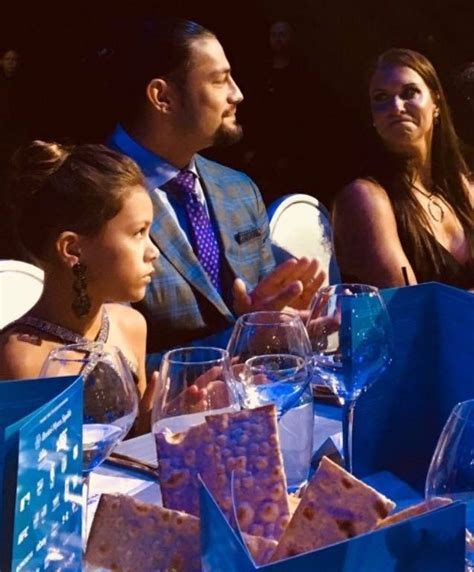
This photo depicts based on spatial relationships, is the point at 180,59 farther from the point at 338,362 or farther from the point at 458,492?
the point at 458,492

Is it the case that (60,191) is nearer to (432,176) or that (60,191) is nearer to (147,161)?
(147,161)

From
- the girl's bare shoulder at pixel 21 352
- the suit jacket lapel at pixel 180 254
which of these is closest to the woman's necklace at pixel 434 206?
the suit jacket lapel at pixel 180 254

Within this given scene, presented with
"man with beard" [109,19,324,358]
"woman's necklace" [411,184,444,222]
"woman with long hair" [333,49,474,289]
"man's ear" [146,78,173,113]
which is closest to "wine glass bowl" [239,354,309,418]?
"man with beard" [109,19,324,358]

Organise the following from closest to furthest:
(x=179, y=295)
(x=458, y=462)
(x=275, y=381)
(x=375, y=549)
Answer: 1. (x=375, y=549)
2. (x=458, y=462)
3. (x=275, y=381)
4. (x=179, y=295)

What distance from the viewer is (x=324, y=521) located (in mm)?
604

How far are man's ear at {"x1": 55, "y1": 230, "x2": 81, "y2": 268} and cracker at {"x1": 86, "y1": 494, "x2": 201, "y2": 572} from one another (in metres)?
1.12

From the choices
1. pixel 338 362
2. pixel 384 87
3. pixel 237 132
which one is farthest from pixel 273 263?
pixel 338 362

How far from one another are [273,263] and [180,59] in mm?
625

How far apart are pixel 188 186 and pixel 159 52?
0.39m

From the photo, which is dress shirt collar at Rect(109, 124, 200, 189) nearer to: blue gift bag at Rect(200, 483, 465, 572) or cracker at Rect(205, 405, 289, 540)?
cracker at Rect(205, 405, 289, 540)

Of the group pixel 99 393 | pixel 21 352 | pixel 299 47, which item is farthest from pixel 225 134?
pixel 299 47

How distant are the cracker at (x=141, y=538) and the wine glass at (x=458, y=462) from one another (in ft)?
0.74

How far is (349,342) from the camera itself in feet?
3.51

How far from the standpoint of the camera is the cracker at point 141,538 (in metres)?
0.65
